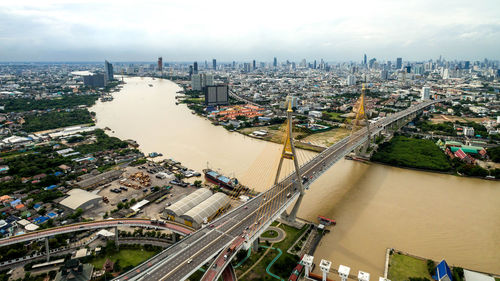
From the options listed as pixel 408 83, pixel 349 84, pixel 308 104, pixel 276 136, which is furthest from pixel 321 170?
pixel 408 83

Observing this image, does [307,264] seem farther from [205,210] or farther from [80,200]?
[80,200]

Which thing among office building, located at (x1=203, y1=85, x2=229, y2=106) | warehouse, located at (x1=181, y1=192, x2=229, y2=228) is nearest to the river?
warehouse, located at (x1=181, y1=192, x2=229, y2=228)

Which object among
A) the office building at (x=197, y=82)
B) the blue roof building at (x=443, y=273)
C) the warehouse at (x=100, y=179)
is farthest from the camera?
the office building at (x=197, y=82)

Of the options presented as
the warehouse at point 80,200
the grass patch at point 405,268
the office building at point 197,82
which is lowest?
the grass patch at point 405,268

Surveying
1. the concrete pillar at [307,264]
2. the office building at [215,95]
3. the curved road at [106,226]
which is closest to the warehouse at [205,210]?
the curved road at [106,226]

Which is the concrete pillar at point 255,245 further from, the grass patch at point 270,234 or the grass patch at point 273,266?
the grass patch at point 270,234

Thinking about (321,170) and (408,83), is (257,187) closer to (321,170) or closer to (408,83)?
(321,170)
